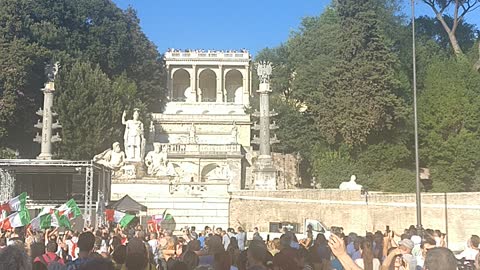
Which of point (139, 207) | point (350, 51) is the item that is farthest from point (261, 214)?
point (350, 51)

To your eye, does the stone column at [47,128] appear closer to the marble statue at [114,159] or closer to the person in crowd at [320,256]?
the marble statue at [114,159]

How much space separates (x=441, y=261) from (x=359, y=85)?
1350 inches

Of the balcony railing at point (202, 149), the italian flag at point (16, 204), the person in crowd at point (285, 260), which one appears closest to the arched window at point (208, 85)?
the balcony railing at point (202, 149)

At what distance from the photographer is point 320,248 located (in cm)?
780

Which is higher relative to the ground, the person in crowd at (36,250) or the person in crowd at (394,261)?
the person in crowd at (36,250)

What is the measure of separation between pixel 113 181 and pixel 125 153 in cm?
274

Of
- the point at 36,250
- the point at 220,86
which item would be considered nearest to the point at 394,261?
the point at 36,250

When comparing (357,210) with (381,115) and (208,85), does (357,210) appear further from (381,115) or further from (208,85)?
(208,85)

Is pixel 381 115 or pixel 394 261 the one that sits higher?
pixel 381 115

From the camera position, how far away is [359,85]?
1471 inches

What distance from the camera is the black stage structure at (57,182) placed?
26.1 meters

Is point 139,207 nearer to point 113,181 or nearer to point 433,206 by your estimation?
point 113,181

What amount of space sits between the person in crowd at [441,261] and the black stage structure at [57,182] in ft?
71.0

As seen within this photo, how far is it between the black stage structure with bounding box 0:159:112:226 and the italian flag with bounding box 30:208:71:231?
7415 mm
